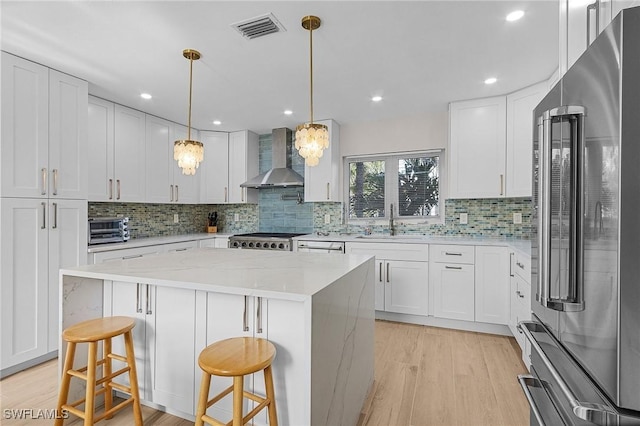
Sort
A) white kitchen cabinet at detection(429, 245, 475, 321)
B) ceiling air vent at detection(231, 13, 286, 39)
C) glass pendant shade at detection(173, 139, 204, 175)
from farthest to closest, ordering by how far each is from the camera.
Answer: white kitchen cabinet at detection(429, 245, 475, 321)
glass pendant shade at detection(173, 139, 204, 175)
ceiling air vent at detection(231, 13, 286, 39)

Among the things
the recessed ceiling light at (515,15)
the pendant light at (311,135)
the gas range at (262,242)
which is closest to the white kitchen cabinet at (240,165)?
the gas range at (262,242)

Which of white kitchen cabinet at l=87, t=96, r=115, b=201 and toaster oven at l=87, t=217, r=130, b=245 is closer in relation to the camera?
toaster oven at l=87, t=217, r=130, b=245

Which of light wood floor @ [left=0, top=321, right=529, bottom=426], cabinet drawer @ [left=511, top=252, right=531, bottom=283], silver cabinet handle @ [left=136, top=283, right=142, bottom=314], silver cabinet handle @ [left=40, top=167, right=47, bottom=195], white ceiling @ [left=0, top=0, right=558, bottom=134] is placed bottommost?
light wood floor @ [left=0, top=321, right=529, bottom=426]

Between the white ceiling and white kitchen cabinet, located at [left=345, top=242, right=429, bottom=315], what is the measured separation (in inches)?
63.9

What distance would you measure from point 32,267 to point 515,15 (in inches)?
153

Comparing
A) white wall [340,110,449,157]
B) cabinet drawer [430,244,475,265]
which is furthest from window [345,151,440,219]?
cabinet drawer [430,244,475,265]

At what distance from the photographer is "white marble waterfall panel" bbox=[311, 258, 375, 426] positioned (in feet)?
4.43

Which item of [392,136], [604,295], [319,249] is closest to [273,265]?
[604,295]

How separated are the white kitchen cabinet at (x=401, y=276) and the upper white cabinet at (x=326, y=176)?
35.6 inches

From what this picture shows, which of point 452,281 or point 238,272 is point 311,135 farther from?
point 452,281

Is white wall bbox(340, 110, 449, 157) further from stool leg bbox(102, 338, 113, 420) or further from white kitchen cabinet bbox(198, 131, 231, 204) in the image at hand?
stool leg bbox(102, 338, 113, 420)

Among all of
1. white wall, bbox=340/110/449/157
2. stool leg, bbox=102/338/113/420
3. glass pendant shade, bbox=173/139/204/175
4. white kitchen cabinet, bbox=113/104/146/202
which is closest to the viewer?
stool leg, bbox=102/338/113/420

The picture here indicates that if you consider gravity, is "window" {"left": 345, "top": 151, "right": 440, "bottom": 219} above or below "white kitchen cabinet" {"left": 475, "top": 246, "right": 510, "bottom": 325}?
above

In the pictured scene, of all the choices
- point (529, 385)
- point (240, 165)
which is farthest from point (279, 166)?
point (529, 385)
